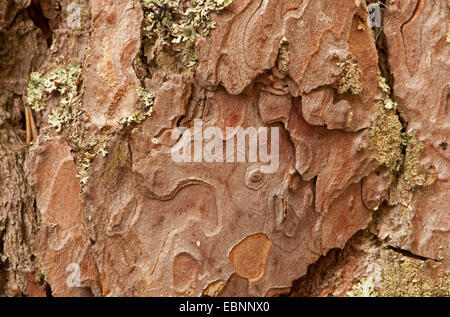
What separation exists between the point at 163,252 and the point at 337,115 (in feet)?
2.30

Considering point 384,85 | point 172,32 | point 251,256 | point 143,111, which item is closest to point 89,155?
point 143,111

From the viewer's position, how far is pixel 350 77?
1.35 m

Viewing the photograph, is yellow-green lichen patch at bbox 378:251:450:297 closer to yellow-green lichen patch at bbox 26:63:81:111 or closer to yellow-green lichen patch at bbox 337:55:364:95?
yellow-green lichen patch at bbox 337:55:364:95

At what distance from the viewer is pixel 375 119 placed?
4.59 feet

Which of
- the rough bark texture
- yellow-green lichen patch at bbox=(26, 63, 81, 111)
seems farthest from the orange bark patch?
yellow-green lichen patch at bbox=(26, 63, 81, 111)

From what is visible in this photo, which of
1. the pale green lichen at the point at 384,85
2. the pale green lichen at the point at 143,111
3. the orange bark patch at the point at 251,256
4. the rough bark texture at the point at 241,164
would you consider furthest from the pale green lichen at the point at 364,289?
the pale green lichen at the point at 143,111

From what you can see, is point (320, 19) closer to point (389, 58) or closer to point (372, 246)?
point (389, 58)

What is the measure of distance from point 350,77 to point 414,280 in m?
0.70

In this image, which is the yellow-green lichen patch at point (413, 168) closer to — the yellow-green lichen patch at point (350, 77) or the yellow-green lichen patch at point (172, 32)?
the yellow-green lichen patch at point (350, 77)

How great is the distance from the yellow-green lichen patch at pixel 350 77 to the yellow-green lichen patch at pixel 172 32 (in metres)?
0.46

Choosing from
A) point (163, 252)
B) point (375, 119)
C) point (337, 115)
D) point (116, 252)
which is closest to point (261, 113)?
point (337, 115)

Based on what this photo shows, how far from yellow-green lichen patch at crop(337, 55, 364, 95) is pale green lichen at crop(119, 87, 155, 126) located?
23.4 inches

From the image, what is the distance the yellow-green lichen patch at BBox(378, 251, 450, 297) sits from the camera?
1423 millimetres

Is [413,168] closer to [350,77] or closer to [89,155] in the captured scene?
[350,77]
